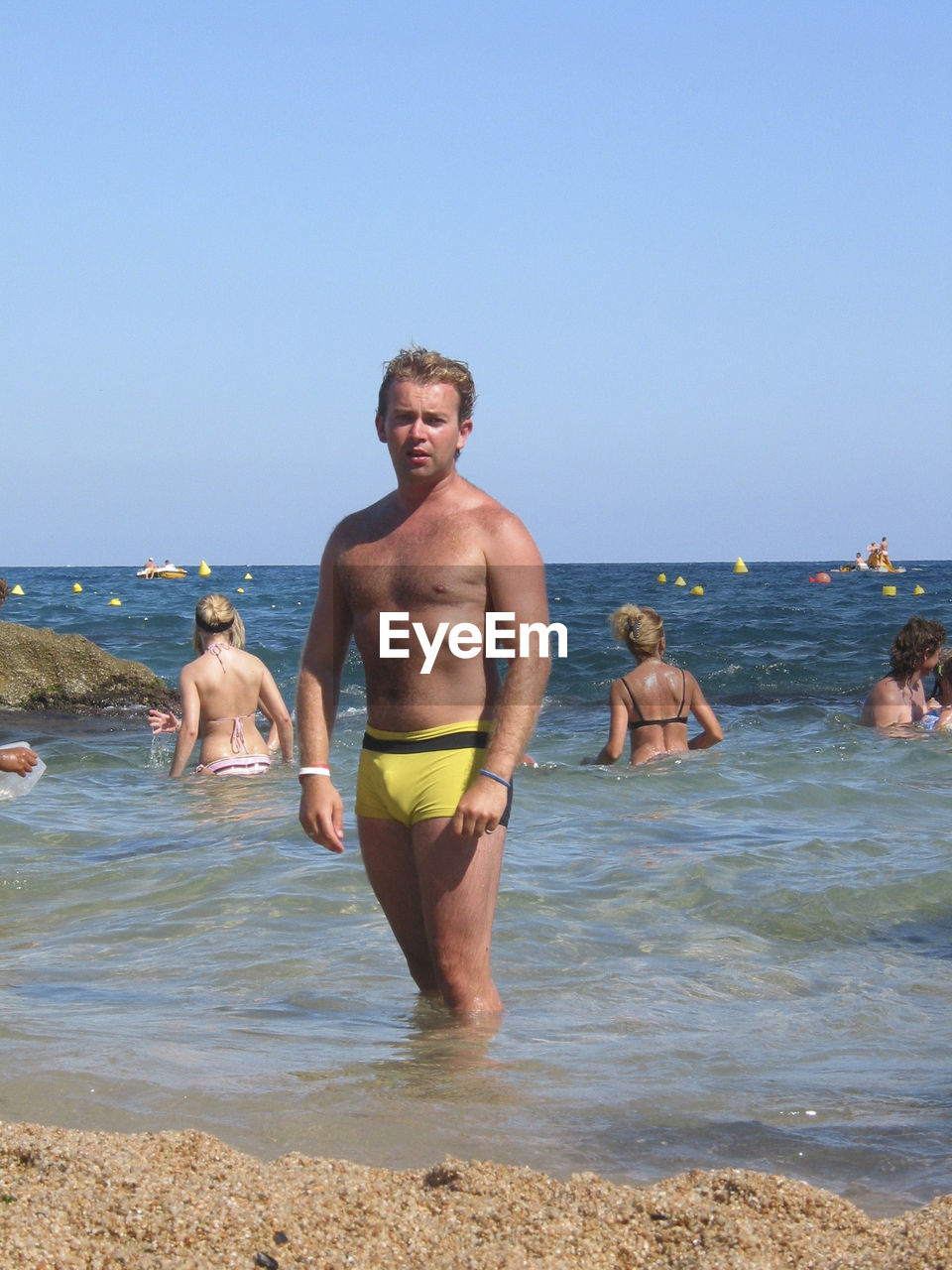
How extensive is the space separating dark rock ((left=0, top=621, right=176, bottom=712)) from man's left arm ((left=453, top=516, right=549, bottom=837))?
11.6 metres

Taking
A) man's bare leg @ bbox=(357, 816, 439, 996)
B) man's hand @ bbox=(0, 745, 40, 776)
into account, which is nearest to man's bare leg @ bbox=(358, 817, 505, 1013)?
man's bare leg @ bbox=(357, 816, 439, 996)

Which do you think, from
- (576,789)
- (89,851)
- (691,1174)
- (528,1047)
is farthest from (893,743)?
(691,1174)

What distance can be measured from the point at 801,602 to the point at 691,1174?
102 feet

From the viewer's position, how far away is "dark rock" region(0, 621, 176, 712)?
14461 millimetres

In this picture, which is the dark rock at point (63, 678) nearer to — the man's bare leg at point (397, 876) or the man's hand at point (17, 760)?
the man's hand at point (17, 760)

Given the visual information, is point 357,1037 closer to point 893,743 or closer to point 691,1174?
point 691,1174

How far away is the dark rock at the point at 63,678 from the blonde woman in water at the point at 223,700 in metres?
5.71

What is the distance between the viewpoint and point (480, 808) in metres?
3.53

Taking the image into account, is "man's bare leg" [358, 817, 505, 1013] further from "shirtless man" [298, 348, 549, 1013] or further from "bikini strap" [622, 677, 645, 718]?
"bikini strap" [622, 677, 645, 718]

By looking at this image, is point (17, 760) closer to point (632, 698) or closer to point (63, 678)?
point (632, 698)

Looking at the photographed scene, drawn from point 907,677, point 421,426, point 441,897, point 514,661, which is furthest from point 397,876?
point 907,677

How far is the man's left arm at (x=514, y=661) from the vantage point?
3.55 metres

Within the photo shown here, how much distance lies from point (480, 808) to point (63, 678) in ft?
39.7

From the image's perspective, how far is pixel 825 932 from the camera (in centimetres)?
560
